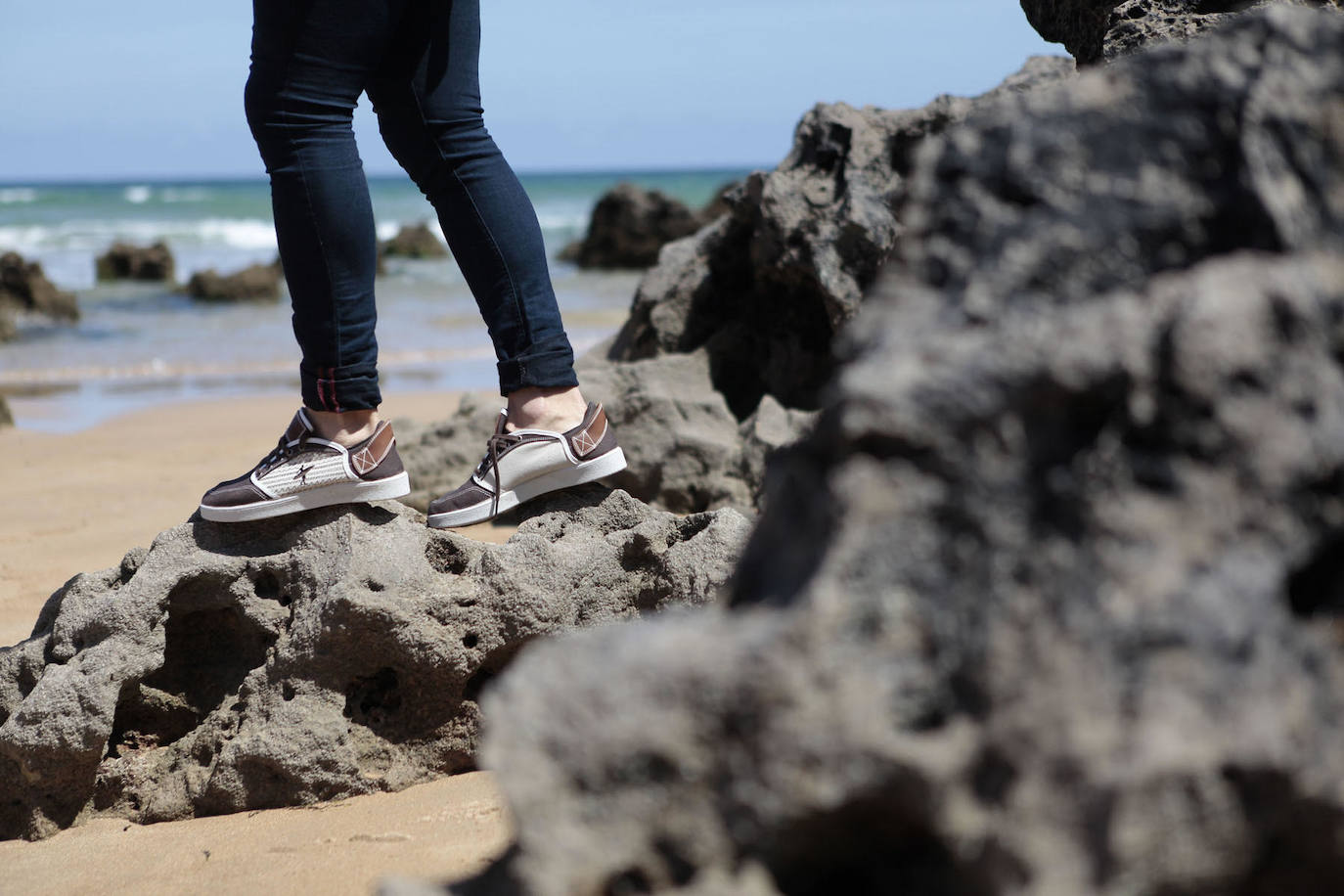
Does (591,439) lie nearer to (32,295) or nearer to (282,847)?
(282,847)

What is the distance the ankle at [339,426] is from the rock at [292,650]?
141 mm

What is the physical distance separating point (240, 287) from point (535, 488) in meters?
14.2

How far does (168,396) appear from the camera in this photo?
322 inches

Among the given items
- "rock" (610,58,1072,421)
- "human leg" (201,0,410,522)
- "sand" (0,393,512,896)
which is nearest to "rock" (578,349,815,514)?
"rock" (610,58,1072,421)

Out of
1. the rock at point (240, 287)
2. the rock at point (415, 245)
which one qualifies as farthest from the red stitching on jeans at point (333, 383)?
the rock at point (415, 245)

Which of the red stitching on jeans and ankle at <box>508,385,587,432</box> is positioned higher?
the red stitching on jeans

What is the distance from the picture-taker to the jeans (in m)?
2.10

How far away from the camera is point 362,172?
2.24 m

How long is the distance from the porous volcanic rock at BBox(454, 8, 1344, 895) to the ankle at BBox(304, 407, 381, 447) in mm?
1301

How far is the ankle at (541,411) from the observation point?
2340 mm

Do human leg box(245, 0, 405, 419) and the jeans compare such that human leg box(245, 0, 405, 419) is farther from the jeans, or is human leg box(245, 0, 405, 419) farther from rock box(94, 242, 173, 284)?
rock box(94, 242, 173, 284)

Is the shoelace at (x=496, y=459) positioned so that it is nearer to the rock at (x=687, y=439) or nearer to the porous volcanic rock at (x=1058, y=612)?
the porous volcanic rock at (x=1058, y=612)

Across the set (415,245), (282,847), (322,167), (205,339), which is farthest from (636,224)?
(282,847)

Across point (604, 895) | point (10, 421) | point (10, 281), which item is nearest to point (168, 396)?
point (10, 421)
